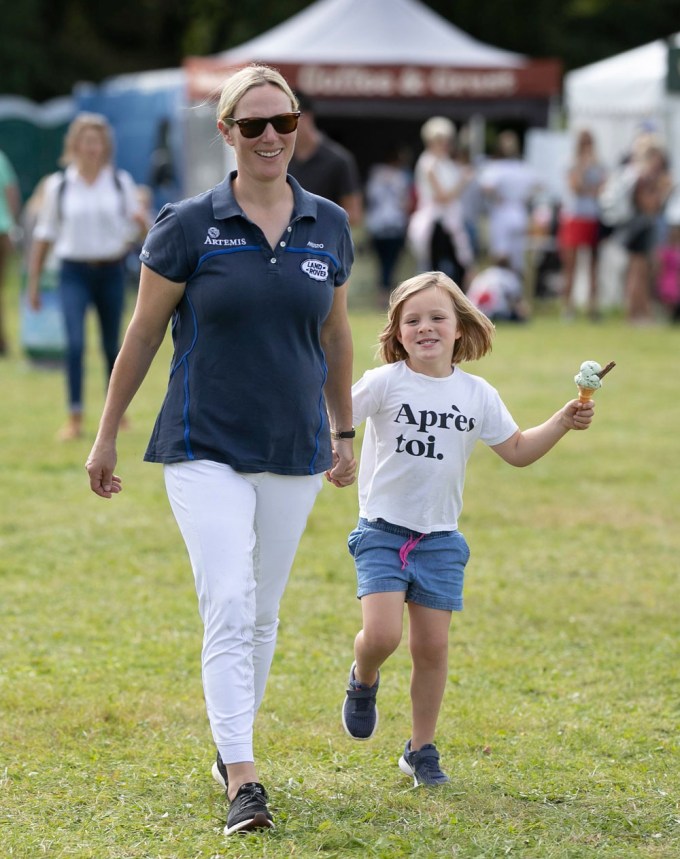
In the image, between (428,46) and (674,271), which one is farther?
(428,46)

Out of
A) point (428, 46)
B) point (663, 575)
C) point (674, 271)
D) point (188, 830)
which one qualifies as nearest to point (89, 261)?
point (663, 575)

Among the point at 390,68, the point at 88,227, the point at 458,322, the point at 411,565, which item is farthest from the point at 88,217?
the point at 390,68

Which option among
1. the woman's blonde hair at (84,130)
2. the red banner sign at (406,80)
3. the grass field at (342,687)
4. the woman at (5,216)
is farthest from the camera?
the red banner sign at (406,80)

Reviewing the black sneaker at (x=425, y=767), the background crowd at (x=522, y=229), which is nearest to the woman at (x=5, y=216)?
the background crowd at (x=522, y=229)

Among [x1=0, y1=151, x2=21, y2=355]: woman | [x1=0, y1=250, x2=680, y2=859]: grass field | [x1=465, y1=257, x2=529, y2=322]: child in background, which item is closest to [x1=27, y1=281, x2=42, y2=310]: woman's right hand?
[x1=0, y1=250, x2=680, y2=859]: grass field

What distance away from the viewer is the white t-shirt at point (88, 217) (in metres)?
9.59

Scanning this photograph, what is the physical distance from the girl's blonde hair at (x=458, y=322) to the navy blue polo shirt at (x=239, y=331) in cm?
40

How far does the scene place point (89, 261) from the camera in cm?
970

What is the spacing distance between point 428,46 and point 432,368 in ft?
61.4

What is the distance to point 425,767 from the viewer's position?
4.44 metres

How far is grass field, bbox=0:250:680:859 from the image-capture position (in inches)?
161

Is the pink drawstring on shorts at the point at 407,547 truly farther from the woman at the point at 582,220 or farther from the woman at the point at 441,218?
the woman at the point at 582,220

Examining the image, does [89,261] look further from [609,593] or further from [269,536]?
[269,536]

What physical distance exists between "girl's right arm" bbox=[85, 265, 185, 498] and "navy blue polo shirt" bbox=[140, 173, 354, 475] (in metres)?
0.04
